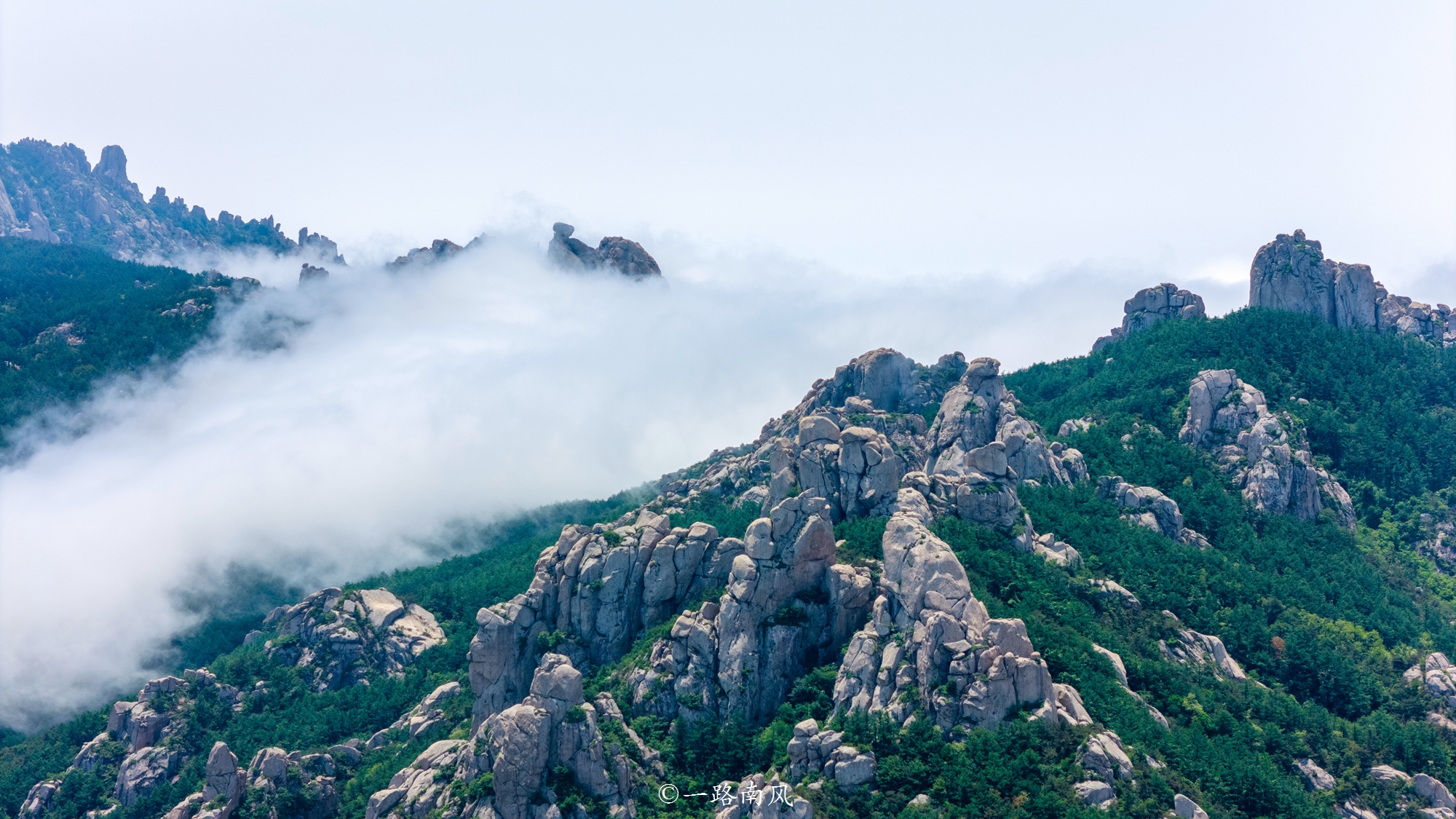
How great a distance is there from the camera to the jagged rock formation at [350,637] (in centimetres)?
17325

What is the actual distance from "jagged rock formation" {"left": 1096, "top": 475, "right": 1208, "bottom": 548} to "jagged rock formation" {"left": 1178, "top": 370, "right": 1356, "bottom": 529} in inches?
593

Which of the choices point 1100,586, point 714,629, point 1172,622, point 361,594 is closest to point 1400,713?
point 1172,622

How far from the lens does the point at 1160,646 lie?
125 meters

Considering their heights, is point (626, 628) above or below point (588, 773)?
above

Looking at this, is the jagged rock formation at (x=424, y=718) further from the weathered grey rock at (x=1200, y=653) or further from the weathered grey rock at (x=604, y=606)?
the weathered grey rock at (x=1200, y=653)

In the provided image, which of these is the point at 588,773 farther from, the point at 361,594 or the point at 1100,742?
the point at 361,594

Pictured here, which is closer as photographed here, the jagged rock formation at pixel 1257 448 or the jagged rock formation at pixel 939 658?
the jagged rock formation at pixel 939 658

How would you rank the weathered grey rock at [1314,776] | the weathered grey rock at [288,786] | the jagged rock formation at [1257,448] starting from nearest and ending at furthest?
A: the weathered grey rock at [1314,776], the weathered grey rock at [288,786], the jagged rock formation at [1257,448]

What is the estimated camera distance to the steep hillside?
98875 mm

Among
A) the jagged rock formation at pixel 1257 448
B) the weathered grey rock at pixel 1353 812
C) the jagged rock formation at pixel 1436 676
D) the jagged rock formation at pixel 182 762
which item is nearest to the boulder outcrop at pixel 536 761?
the jagged rock formation at pixel 182 762

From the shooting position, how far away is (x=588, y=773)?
103 metres

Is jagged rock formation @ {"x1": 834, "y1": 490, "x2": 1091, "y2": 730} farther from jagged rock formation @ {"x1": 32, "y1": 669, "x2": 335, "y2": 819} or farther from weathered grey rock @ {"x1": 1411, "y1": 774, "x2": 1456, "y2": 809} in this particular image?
jagged rock formation @ {"x1": 32, "y1": 669, "x2": 335, "y2": 819}

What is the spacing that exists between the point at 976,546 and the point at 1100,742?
34596 millimetres

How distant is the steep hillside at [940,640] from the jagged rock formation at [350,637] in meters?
0.64
